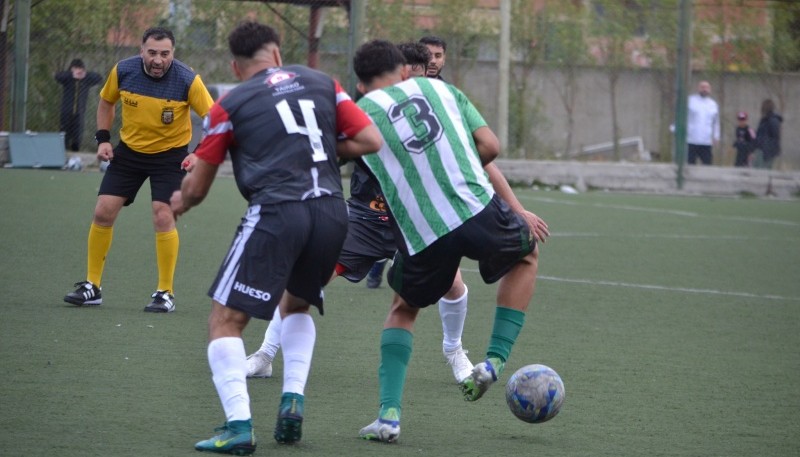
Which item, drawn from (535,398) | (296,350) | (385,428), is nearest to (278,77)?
(296,350)

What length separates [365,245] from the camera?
6.97m

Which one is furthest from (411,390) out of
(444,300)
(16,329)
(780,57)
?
(780,57)

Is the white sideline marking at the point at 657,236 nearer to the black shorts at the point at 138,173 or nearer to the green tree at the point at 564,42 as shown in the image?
the black shorts at the point at 138,173

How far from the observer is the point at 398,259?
534 cm

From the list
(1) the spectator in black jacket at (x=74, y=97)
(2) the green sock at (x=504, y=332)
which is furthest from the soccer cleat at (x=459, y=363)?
(1) the spectator in black jacket at (x=74, y=97)

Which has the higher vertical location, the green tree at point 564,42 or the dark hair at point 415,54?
the green tree at point 564,42

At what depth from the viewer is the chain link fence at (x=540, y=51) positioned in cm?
1878

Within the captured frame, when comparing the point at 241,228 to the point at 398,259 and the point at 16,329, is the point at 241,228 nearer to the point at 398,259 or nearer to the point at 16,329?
the point at 398,259

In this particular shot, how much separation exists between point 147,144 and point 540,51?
1287 cm

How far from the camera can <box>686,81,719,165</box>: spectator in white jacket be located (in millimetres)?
20312

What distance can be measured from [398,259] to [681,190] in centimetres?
1541

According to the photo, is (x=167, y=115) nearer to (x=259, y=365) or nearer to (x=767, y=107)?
(x=259, y=365)

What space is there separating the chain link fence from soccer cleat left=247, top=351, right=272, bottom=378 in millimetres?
13040

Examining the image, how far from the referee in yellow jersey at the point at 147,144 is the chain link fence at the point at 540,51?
426 inches
